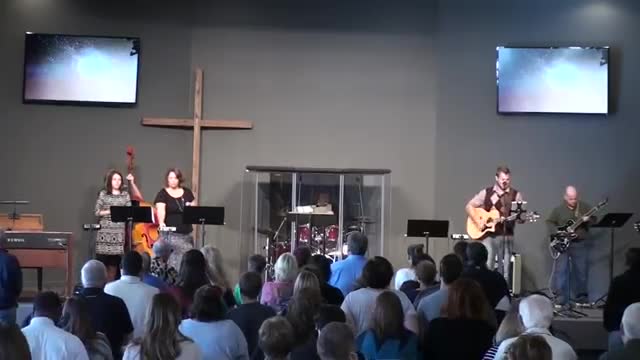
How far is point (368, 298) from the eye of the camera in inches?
210

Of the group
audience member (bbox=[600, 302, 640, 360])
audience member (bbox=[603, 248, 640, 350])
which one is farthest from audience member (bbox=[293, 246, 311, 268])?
audience member (bbox=[600, 302, 640, 360])

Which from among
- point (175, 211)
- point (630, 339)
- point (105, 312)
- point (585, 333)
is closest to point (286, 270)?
point (105, 312)

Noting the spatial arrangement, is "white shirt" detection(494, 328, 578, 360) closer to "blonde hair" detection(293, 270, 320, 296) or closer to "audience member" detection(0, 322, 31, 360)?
"blonde hair" detection(293, 270, 320, 296)

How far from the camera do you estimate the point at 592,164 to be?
489 inches

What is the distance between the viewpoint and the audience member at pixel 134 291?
A: 540 centimetres

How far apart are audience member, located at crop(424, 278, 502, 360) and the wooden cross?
8118 millimetres

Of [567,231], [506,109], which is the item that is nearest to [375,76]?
[506,109]

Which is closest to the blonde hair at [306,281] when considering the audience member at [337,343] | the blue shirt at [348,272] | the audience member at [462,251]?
the audience member at [337,343]

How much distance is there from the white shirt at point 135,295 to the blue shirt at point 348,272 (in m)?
1.81

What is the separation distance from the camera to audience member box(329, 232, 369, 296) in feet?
22.4

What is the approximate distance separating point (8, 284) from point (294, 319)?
11.5 feet

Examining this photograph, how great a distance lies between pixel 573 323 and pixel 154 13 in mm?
7484

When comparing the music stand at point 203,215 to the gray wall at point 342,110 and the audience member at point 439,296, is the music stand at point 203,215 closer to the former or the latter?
the gray wall at point 342,110

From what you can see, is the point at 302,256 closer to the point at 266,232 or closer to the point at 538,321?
the point at 538,321
